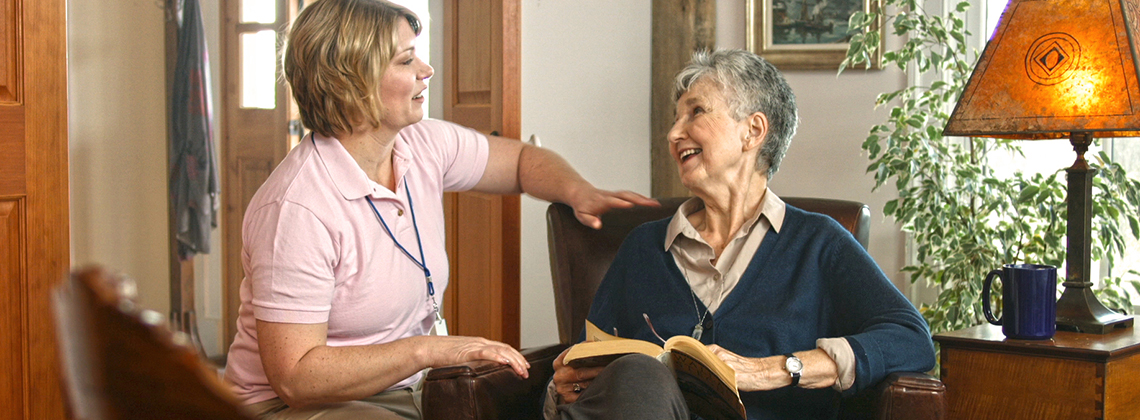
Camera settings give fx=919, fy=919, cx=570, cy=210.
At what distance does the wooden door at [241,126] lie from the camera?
13.8ft

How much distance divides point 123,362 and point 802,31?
3.12 metres

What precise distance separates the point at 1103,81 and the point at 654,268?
97 centimetres

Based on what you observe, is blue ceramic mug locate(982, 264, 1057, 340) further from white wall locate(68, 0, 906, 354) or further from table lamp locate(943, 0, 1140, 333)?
white wall locate(68, 0, 906, 354)

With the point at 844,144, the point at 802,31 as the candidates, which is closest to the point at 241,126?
the point at 802,31

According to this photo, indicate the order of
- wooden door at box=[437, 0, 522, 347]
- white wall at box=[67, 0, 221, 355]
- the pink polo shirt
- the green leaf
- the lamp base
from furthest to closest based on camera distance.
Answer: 1. white wall at box=[67, 0, 221, 355]
2. wooden door at box=[437, 0, 522, 347]
3. the green leaf
4. the lamp base
5. the pink polo shirt

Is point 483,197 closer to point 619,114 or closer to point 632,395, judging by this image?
point 619,114

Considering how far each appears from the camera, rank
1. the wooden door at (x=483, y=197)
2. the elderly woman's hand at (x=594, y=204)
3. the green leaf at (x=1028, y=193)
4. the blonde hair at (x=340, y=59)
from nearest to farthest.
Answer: the blonde hair at (x=340, y=59) < the elderly woman's hand at (x=594, y=204) < the green leaf at (x=1028, y=193) < the wooden door at (x=483, y=197)

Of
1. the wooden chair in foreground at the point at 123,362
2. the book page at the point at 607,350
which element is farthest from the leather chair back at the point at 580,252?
the wooden chair in foreground at the point at 123,362

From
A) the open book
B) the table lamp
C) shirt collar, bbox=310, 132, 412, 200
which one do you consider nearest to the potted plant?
the table lamp

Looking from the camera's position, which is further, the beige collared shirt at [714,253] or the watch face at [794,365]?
the beige collared shirt at [714,253]

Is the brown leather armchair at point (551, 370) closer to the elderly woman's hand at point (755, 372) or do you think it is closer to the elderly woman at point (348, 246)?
the elderly woman at point (348, 246)

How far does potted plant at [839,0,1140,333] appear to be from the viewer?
2.55m

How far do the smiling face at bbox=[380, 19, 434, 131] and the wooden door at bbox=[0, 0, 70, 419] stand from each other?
0.96 metres

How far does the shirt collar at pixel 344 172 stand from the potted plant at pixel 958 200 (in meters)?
1.62
